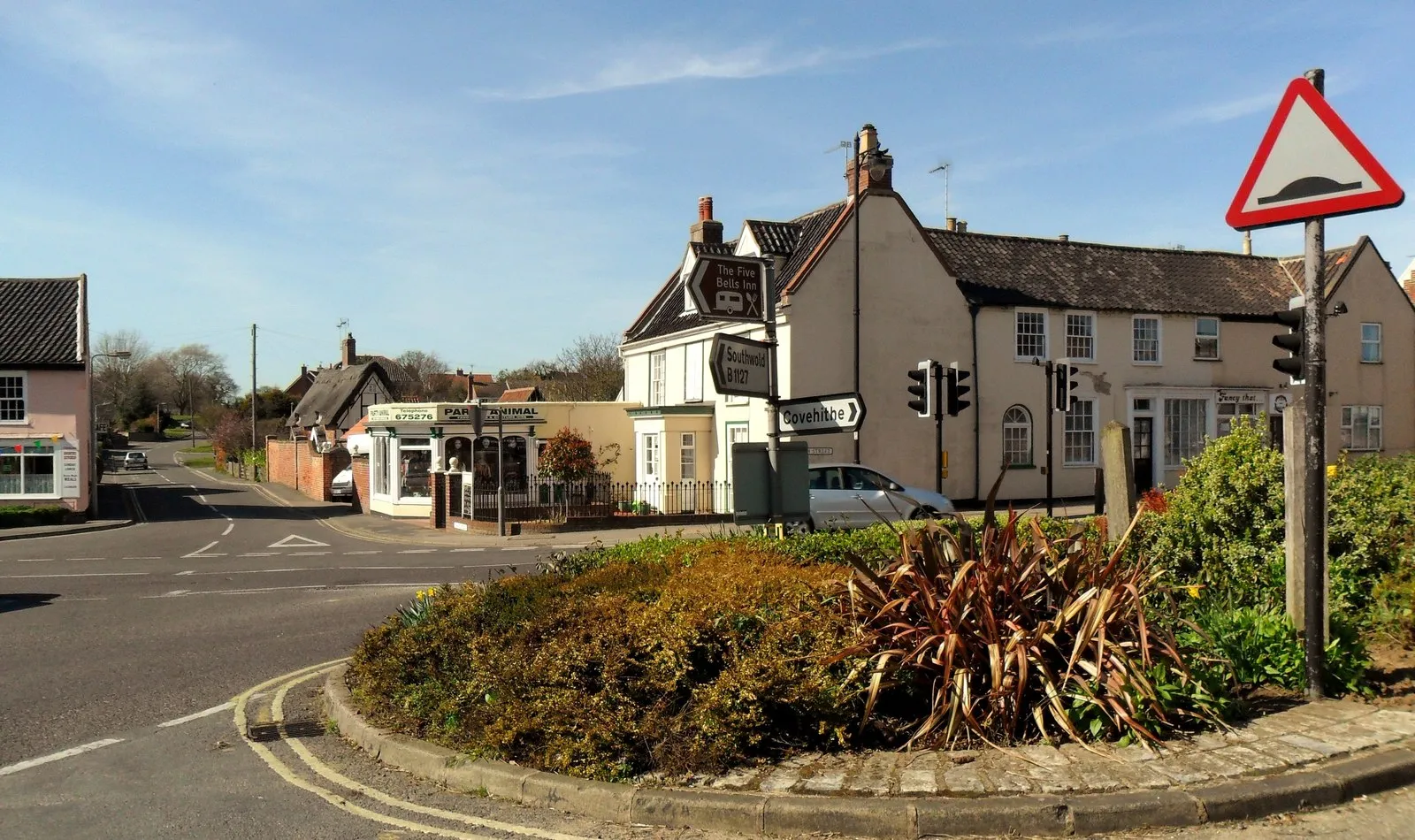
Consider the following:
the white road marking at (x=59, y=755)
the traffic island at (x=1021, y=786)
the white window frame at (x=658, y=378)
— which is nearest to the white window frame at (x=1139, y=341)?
the white window frame at (x=658, y=378)

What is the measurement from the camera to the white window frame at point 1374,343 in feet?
113

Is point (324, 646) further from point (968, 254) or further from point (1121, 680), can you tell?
point (968, 254)

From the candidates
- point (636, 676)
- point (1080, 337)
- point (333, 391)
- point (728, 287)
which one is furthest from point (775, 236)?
point (333, 391)

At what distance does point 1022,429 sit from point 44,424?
97.3 feet

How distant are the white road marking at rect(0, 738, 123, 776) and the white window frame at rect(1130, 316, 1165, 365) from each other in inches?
1152

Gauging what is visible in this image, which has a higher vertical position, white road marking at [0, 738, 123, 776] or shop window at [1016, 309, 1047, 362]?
shop window at [1016, 309, 1047, 362]

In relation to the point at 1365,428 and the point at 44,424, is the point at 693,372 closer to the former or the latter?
the point at 44,424

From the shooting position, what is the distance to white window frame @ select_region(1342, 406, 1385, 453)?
34094 mm

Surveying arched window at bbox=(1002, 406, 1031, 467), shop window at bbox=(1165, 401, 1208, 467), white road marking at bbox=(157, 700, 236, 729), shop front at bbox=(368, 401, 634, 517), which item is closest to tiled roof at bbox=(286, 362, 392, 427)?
shop front at bbox=(368, 401, 634, 517)

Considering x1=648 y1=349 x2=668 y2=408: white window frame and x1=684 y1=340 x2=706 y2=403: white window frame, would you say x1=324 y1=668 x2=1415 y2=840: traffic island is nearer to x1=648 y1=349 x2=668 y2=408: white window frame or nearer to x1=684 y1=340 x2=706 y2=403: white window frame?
x1=684 y1=340 x2=706 y2=403: white window frame

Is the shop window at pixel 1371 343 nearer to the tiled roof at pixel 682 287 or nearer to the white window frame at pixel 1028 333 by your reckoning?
the white window frame at pixel 1028 333

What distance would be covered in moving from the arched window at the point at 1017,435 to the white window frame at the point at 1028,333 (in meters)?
1.45

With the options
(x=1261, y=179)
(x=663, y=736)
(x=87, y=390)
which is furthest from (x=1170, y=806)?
(x=87, y=390)

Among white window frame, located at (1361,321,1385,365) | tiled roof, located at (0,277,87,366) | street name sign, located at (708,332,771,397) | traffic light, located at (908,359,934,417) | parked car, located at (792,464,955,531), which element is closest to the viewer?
street name sign, located at (708,332,771,397)
